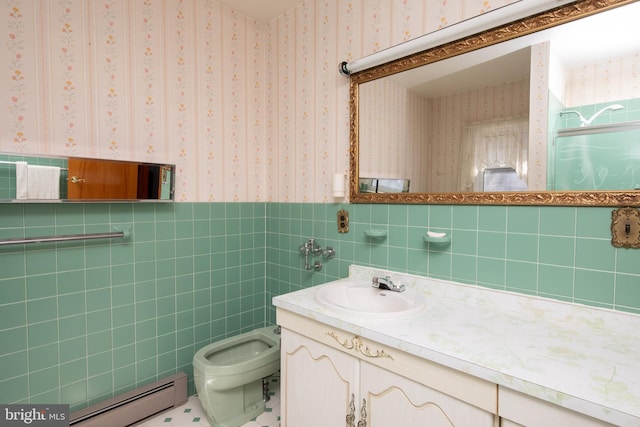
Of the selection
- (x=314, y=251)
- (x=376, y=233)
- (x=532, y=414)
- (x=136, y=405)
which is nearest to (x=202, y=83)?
(x=314, y=251)

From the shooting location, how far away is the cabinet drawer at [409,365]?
2.75ft

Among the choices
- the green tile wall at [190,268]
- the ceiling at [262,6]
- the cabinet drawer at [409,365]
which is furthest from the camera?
the ceiling at [262,6]

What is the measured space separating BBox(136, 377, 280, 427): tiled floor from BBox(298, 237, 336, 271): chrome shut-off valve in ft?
2.76

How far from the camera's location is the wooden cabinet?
2.32ft

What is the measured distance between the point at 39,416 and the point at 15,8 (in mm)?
1833

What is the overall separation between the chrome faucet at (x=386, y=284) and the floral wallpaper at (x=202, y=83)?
0.60 m

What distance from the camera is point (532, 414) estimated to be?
76 cm

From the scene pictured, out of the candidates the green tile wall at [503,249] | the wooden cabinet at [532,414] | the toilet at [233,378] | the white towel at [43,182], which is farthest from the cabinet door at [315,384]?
the white towel at [43,182]

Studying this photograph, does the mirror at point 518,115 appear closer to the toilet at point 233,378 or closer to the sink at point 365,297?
the sink at point 365,297

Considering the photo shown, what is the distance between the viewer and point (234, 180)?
7.07ft

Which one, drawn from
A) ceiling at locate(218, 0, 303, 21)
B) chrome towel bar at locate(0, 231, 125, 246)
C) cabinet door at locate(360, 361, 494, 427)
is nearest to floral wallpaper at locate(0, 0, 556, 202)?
ceiling at locate(218, 0, 303, 21)

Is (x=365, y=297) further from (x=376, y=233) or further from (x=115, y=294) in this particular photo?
(x=115, y=294)

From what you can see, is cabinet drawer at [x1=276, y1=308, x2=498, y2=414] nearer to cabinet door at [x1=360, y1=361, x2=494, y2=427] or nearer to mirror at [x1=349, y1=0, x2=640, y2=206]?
cabinet door at [x1=360, y1=361, x2=494, y2=427]

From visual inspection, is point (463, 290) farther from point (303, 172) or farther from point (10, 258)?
point (10, 258)
